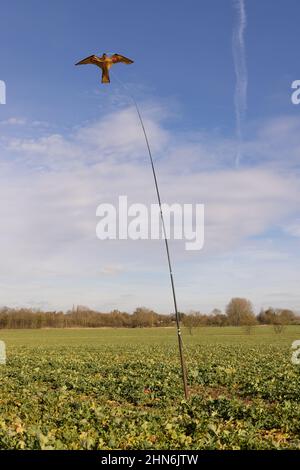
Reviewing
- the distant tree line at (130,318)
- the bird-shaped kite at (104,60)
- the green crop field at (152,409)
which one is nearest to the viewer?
the green crop field at (152,409)

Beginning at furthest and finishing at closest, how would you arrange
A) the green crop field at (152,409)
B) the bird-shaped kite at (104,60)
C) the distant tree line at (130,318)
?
the distant tree line at (130,318) → the bird-shaped kite at (104,60) → the green crop field at (152,409)

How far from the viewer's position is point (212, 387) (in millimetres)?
18516

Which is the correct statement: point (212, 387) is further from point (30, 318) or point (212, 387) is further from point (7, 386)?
point (30, 318)

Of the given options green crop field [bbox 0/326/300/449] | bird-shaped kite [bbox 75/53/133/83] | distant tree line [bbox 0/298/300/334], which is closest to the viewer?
green crop field [bbox 0/326/300/449]

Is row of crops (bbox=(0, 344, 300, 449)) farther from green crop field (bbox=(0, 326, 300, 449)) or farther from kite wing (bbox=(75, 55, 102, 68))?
kite wing (bbox=(75, 55, 102, 68))

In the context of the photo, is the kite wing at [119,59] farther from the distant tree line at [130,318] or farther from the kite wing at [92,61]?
the distant tree line at [130,318]

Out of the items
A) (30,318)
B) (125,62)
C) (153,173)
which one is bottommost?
(30,318)

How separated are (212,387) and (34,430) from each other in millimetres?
10753

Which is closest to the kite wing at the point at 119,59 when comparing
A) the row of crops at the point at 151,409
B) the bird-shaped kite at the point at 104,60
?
the bird-shaped kite at the point at 104,60

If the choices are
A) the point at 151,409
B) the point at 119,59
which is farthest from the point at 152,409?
the point at 119,59

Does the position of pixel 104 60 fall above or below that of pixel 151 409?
above

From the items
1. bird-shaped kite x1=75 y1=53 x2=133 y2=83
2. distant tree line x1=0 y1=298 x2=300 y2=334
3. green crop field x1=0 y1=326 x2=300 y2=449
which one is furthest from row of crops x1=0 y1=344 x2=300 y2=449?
distant tree line x1=0 y1=298 x2=300 y2=334

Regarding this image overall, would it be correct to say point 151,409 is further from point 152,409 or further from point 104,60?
point 104,60

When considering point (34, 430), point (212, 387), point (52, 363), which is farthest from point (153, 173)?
point (52, 363)
